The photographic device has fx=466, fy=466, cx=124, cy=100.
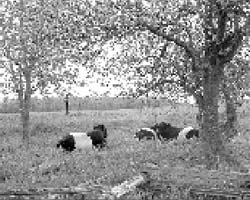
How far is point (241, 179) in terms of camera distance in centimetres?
1481

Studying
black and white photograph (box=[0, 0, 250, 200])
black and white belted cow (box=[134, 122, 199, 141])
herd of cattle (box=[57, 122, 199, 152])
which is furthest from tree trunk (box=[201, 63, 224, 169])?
black and white belted cow (box=[134, 122, 199, 141])

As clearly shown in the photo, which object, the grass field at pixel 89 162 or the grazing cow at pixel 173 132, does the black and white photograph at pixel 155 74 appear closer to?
the grass field at pixel 89 162

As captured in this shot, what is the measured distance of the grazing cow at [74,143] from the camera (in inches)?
1170

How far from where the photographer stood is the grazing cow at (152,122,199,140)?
35.7 metres

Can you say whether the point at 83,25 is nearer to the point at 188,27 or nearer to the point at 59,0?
the point at 59,0

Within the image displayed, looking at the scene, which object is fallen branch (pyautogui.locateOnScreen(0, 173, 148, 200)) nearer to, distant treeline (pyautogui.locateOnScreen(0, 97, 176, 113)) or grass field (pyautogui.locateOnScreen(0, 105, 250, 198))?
grass field (pyautogui.locateOnScreen(0, 105, 250, 198))

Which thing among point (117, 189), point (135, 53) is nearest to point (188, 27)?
point (135, 53)

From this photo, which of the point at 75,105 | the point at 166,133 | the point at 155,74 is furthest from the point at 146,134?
the point at 75,105

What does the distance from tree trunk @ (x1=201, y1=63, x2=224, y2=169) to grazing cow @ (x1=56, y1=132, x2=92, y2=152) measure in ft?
32.5

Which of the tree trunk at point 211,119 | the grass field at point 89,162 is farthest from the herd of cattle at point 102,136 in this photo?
the tree trunk at point 211,119

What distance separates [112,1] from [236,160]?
31.8 feet

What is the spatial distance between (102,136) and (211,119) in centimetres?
1053

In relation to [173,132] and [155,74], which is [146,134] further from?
[155,74]

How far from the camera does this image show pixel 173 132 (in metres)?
36.8
